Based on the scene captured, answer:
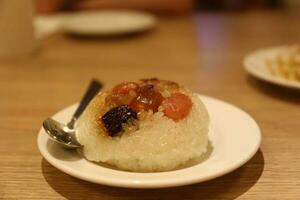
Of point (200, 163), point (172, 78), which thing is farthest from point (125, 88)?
point (172, 78)

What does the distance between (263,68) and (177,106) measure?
48cm

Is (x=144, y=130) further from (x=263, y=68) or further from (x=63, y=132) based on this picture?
(x=263, y=68)

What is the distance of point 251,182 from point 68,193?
0.79 ft

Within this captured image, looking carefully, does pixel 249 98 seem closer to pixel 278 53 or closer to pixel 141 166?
pixel 278 53

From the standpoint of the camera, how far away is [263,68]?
105 centimetres

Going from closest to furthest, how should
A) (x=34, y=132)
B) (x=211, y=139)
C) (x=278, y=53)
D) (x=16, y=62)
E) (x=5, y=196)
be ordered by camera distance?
(x=5, y=196) → (x=211, y=139) → (x=34, y=132) → (x=278, y=53) → (x=16, y=62)

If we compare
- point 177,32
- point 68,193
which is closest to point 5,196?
point 68,193

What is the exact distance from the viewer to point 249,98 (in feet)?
3.20

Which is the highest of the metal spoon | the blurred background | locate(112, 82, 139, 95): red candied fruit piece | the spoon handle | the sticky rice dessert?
locate(112, 82, 139, 95): red candied fruit piece

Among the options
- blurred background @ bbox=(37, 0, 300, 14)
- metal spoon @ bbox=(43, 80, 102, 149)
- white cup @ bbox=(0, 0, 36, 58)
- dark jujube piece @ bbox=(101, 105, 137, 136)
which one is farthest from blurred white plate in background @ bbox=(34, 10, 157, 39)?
dark jujube piece @ bbox=(101, 105, 137, 136)

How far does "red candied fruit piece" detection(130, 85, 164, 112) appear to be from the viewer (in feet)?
2.07

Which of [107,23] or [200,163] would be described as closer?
[200,163]

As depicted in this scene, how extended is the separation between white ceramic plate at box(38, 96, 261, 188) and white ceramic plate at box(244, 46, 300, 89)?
202mm

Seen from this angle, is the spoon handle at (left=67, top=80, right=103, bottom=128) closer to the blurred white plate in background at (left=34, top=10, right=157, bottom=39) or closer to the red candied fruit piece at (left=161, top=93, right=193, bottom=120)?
the red candied fruit piece at (left=161, top=93, right=193, bottom=120)
